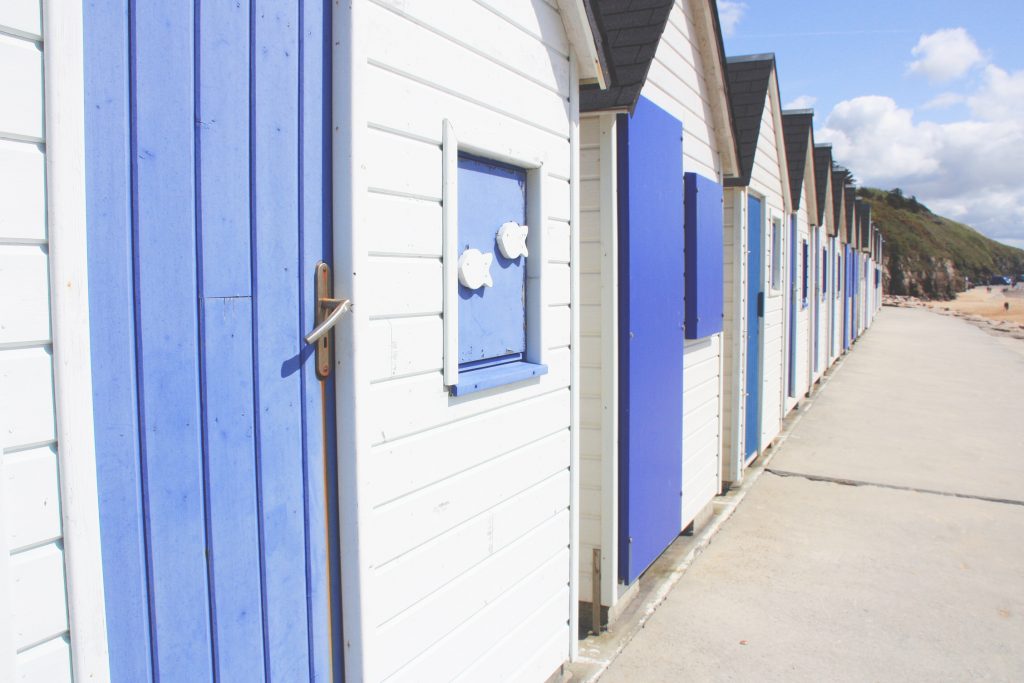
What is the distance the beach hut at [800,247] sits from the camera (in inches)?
402

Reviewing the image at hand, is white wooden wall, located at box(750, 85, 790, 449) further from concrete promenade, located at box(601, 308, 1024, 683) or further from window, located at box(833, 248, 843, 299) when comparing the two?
window, located at box(833, 248, 843, 299)

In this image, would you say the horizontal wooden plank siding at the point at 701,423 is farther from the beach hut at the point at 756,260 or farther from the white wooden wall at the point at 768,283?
the white wooden wall at the point at 768,283

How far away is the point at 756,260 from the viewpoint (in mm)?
7785

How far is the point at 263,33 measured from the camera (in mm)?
2053

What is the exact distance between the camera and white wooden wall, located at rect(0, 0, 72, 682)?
4.80 ft

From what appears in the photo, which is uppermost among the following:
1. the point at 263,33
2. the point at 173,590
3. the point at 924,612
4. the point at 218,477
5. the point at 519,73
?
the point at 519,73

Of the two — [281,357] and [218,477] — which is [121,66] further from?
[218,477]

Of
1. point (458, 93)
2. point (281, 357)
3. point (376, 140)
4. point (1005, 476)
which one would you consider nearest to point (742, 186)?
point (1005, 476)

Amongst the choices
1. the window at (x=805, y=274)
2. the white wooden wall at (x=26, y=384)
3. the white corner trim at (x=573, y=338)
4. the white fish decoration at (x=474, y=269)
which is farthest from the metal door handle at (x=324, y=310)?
the window at (x=805, y=274)

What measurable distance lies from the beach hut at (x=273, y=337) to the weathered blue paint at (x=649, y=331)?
1087mm

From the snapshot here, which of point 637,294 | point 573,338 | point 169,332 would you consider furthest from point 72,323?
point 637,294

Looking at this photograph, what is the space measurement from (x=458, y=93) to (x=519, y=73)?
1.66 feet

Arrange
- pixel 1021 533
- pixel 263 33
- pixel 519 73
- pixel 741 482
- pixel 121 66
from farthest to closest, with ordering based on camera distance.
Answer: pixel 741 482, pixel 1021 533, pixel 519 73, pixel 263 33, pixel 121 66

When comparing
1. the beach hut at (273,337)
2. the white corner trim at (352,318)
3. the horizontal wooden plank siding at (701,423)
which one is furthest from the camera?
the horizontal wooden plank siding at (701,423)
